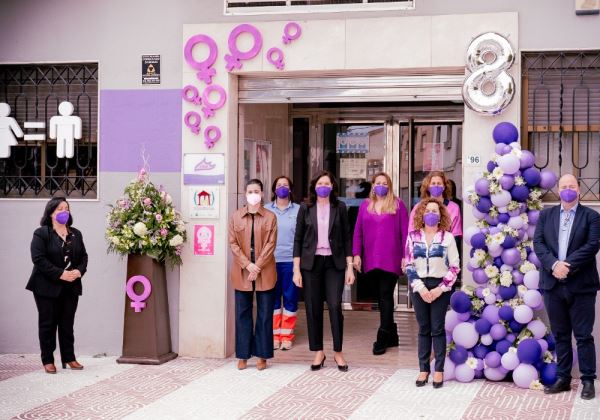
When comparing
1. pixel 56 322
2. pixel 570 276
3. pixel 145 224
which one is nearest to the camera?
pixel 570 276

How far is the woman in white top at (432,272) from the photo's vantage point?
827cm

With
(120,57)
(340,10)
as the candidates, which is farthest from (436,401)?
(120,57)

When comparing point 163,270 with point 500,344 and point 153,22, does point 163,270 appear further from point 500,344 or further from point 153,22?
point 500,344

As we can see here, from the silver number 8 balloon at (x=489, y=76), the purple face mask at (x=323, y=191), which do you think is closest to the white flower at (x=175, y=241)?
the purple face mask at (x=323, y=191)

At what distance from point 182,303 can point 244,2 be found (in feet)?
10.7

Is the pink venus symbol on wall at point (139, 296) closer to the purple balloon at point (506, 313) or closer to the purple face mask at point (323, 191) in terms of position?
the purple face mask at point (323, 191)

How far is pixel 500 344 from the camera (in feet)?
27.7

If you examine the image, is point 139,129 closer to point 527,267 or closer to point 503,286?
point 503,286

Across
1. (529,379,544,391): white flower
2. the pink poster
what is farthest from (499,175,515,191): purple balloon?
the pink poster

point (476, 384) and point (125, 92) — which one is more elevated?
point (125, 92)

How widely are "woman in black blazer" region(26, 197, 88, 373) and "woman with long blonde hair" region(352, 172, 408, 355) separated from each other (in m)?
2.99

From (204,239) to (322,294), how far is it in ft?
4.88

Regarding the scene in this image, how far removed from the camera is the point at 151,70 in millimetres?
9977

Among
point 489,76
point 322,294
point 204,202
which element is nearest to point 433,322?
point 322,294
